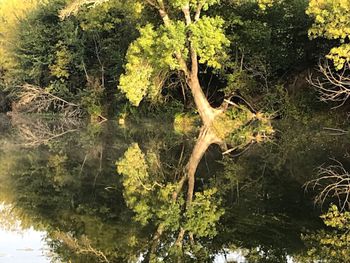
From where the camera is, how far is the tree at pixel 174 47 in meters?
22.0

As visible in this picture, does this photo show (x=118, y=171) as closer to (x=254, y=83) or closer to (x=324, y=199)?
(x=324, y=199)

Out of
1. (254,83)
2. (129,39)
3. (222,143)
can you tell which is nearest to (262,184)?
(222,143)

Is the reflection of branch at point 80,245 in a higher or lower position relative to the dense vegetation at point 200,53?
higher

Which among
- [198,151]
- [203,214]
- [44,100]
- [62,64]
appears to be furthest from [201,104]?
[62,64]

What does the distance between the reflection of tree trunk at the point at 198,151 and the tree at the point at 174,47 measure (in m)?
1.53

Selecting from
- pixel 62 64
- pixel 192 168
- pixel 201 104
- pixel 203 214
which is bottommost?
pixel 62 64

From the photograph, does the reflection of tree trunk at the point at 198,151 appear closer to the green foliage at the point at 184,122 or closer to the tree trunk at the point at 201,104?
the tree trunk at the point at 201,104

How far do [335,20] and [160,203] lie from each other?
32.4 ft

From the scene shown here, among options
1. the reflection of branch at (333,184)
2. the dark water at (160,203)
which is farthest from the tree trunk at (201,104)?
the reflection of branch at (333,184)

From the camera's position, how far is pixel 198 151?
1794cm

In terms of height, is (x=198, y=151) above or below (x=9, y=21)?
above

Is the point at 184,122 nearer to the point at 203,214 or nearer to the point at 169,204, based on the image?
the point at 169,204

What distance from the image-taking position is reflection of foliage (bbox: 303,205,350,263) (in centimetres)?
739

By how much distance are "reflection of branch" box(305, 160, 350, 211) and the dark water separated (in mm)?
313
